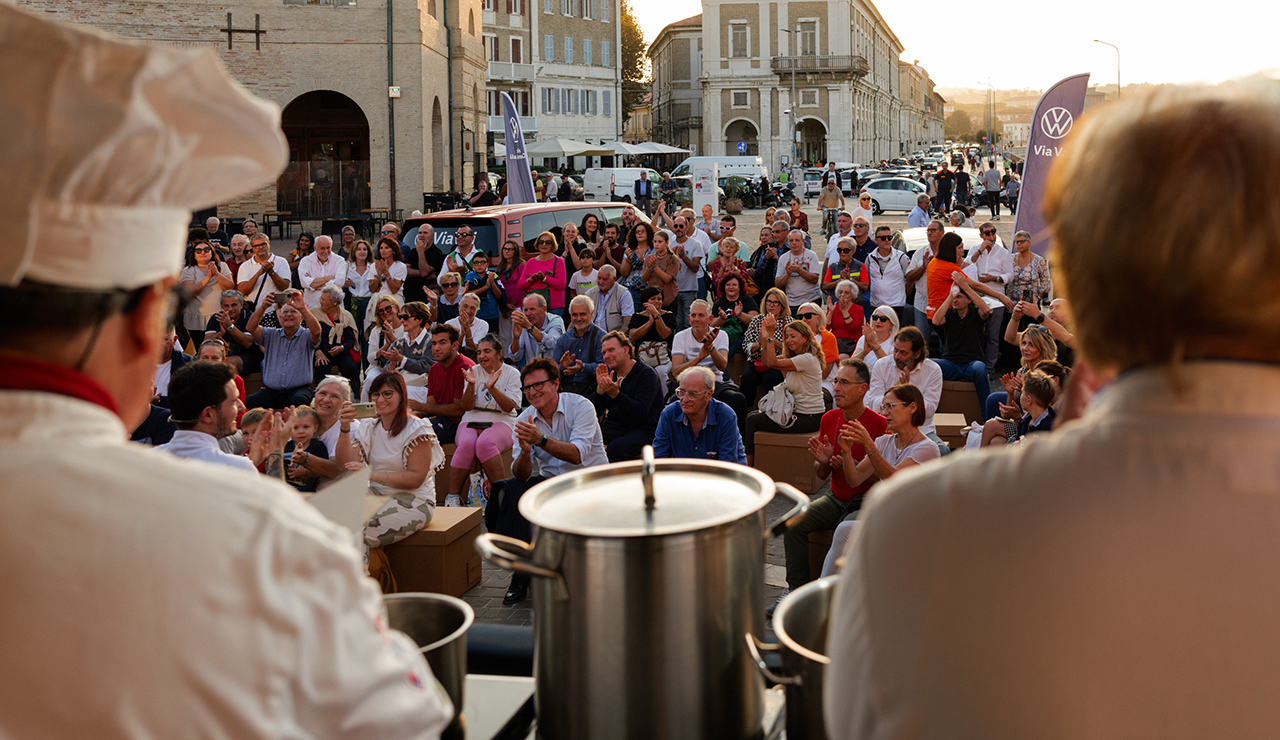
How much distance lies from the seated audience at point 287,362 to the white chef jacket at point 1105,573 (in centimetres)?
878

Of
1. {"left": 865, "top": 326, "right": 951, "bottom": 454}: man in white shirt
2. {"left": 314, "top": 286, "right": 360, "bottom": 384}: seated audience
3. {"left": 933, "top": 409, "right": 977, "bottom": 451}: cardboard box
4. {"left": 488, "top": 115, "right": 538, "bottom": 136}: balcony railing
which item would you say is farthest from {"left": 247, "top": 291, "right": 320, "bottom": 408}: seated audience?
{"left": 488, "top": 115, "right": 538, "bottom": 136}: balcony railing

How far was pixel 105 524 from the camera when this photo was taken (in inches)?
46.5

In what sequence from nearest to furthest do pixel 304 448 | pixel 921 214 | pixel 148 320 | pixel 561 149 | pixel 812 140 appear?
1. pixel 148 320
2. pixel 304 448
3. pixel 921 214
4. pixel 561 149
5. pixel 812 140

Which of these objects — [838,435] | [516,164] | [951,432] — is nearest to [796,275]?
[951,432]

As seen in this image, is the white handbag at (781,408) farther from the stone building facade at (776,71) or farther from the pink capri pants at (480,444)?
the stone building facade at (776,71)

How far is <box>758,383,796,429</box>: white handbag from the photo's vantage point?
28.1 feet

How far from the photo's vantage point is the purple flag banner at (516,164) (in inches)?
735

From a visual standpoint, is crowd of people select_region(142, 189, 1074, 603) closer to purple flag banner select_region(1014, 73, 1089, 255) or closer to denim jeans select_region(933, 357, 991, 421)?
denim jeans select_region(933, 357, 991, 421)

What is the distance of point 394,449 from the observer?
6746mm

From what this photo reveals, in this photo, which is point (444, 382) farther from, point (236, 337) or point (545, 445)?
point (236, 337)

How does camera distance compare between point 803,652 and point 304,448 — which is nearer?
point 803,652

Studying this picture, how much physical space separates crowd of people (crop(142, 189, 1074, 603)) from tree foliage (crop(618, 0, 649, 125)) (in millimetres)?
65995

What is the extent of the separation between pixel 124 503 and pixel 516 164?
18.0 meters

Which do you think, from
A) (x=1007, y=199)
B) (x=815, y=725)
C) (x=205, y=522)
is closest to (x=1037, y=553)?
(x=205, y=522)
